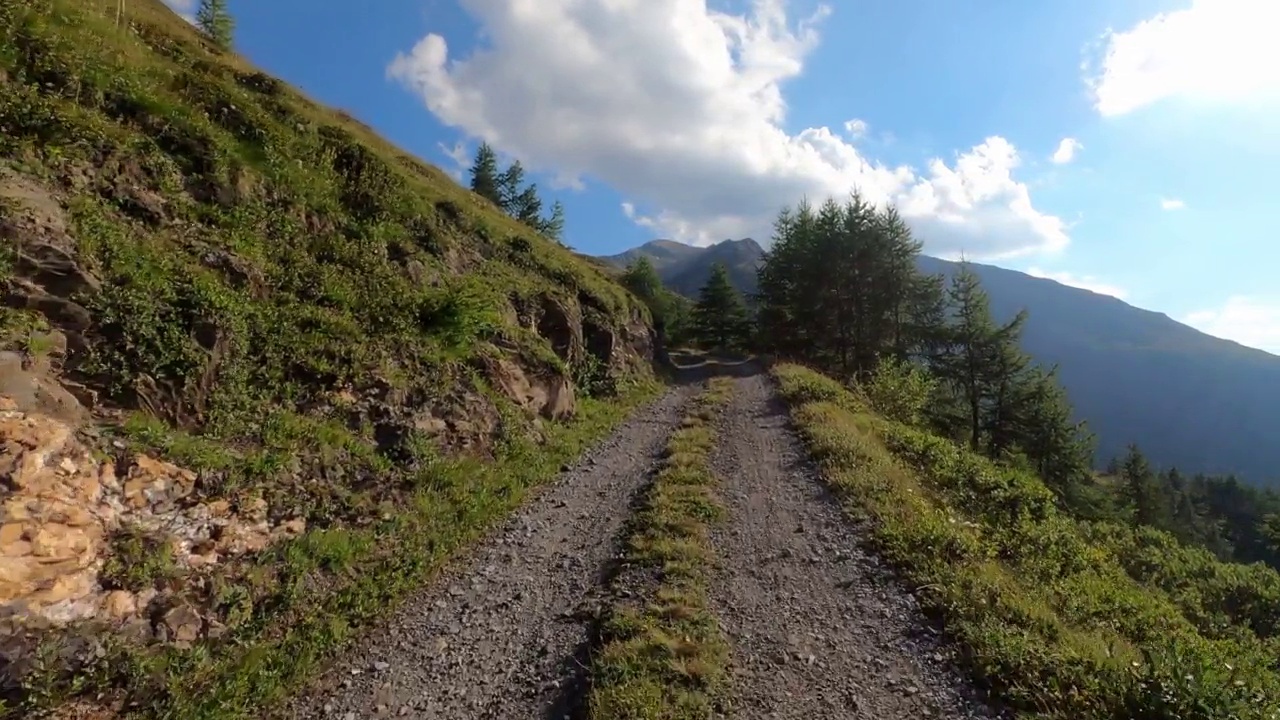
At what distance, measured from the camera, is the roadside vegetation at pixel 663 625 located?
5816mm

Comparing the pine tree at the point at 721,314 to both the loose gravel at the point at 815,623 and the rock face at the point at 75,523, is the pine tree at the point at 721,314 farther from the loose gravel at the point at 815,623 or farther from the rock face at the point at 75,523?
the rock face at the point at 75,523

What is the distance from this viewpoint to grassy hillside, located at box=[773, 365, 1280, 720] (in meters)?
5.71

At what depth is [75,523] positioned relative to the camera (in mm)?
5738

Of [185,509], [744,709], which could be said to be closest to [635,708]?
[744,709]

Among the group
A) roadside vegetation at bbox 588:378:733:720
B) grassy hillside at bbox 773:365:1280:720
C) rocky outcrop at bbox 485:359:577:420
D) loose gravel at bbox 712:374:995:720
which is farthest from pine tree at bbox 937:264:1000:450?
roadside vegetation at bbox 588:378:733:720

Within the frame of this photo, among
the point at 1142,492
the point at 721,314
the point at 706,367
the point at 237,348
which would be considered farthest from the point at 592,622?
the point at 1142,492

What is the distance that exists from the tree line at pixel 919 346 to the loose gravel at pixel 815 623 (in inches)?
594

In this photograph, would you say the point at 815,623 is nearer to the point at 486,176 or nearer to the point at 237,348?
the point at 237,348

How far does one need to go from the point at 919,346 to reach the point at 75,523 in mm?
38893

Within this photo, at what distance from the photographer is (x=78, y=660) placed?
521 cm

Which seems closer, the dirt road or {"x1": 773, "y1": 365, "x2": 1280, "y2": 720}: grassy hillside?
{"x1": 773, "y1": 365, "x2": 1280, "y2": 720}: grassy hillside

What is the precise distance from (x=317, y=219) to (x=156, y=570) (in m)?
10.4

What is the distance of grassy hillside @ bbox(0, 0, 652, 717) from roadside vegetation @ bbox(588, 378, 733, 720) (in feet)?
10.3

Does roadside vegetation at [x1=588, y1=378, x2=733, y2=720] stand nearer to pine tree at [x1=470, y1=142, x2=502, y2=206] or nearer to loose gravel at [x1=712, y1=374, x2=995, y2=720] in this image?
loose gravel at [x1=712, y1=374, x2=995, y2=720]
